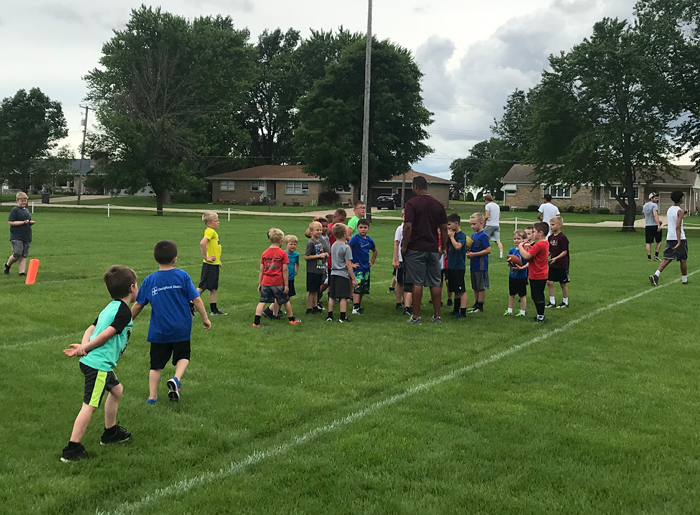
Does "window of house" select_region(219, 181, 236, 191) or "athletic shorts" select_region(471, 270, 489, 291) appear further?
"window of house" select_region(219, 181, 236, 191)

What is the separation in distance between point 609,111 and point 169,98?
39.3 metres

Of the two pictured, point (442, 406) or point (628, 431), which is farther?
point (442, 406)

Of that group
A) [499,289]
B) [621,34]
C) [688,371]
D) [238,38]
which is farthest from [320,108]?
A: [688,371]

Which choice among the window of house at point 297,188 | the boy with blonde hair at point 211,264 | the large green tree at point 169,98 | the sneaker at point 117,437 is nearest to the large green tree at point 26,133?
the large green tree at point 169,98

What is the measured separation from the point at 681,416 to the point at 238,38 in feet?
238

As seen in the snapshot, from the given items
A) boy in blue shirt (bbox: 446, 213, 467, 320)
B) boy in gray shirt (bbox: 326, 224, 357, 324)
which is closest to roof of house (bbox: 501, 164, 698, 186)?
boy in blue shirt (bbox: 446, 213, 467, 320)

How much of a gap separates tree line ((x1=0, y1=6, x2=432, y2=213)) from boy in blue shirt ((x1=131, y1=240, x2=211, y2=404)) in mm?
42499

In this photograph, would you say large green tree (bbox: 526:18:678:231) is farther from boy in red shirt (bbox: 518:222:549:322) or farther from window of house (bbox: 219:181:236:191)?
window of house (bbox: 219:181:236:191)

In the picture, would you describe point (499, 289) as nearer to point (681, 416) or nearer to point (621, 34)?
point (681, 416)

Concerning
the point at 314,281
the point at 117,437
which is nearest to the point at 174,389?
the point at 117,437

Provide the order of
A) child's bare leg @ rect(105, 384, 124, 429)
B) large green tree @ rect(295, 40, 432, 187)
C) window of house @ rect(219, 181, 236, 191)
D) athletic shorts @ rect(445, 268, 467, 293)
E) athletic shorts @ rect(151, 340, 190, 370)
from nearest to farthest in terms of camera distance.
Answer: child's bare leg @ rect(105, 384, 124, 429) → athletic shorts @ rect(151, 340, 190, 370) → athletic shorts @ rect(445, 268, 467, 293) → large green tree @ rect(295, 40, 432, 187) → window of house @ rect(219, 181, 236, 191)

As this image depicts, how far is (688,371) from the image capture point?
7.20 metres

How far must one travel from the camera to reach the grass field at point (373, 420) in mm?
4086

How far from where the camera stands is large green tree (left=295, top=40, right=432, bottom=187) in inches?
1885
